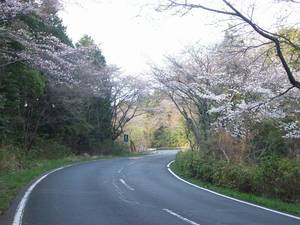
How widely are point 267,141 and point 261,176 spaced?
26.1 ft

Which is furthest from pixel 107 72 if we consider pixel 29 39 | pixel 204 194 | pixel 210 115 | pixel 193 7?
pixel 193 7

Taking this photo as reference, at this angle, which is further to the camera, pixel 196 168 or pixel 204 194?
pixel 196 168

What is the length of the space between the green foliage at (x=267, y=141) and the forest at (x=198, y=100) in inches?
1.9

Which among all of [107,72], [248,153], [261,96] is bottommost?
[248,153]

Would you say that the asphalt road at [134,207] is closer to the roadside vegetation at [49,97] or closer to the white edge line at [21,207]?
the white edge line at [21,207]

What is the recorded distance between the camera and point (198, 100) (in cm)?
2697

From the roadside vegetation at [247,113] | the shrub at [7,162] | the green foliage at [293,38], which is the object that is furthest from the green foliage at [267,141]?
the shrub at [7,162]

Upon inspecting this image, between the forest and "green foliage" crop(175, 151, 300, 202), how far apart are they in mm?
32

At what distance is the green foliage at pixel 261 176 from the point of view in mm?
12578

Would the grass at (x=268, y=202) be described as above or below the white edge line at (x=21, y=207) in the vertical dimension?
below

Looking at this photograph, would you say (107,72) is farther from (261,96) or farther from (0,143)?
(261,96)

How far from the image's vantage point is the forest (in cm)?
1292

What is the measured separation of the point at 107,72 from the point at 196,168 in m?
27.8

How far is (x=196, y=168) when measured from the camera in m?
21.0
